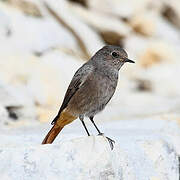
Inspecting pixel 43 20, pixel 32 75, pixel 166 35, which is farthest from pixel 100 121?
pixel 166 35

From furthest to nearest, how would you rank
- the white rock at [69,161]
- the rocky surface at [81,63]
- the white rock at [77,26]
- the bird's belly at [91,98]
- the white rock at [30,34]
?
the white rock at [77,26] → the white rock at [30,34] → the bird's belly at [91,98] → the rocky surface at [81,63] → the white rock at [69,161]

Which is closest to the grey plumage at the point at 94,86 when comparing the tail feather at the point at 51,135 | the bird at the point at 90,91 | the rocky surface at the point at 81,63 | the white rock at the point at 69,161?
the bird at the point at 90,91

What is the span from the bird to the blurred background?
1.18 meters

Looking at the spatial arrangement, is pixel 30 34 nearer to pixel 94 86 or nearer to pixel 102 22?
pixel 102 22

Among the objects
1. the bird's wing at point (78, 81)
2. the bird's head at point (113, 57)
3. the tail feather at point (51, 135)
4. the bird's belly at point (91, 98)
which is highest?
the bird's head at point (113, 57)

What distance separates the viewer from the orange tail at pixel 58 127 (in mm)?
5809

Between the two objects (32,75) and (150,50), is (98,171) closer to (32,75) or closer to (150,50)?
(32,75)

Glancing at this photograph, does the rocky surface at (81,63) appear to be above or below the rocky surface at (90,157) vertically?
above

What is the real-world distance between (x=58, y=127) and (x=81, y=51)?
5.76m

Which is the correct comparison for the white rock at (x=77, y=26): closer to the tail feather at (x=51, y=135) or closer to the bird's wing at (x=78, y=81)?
the bird's wing at (x=78, y=81)

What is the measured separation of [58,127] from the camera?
19.5 feet

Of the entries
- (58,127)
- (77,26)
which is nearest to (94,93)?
(58,127)

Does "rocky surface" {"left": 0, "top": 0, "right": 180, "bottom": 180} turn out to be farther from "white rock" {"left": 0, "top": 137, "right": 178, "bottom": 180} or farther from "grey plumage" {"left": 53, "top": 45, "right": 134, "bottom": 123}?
"grey plumage" {"left": 53, "top": 45, "right": 134, "bottom": 123}

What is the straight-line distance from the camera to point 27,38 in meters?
10.4
